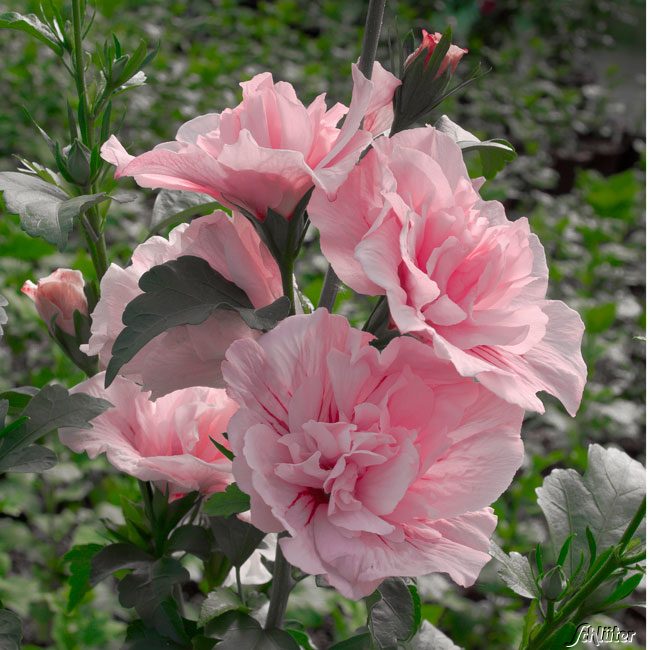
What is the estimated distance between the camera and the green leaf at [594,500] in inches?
27.2

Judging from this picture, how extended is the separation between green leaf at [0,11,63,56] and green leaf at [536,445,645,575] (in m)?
0.52

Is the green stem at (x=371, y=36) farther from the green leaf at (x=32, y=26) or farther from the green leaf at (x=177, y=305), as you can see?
the green leaf at (x=32, y=26)

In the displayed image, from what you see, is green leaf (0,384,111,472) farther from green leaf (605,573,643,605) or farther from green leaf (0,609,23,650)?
green leaf (605,573,643,605)

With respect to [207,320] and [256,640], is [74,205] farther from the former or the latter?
[256,640]

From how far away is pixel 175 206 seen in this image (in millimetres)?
669

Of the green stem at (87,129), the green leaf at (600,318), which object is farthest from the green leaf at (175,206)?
the green leaf at (600,318)

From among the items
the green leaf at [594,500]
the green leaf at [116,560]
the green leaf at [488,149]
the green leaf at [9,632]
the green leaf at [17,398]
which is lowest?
the green leaf at [116,560]

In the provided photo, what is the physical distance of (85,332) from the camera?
2.19ft

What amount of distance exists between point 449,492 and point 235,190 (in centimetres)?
21

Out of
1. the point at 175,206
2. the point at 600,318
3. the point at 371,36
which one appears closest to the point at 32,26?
the point at 175,206

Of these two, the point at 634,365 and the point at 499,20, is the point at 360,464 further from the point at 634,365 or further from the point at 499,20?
the point at 499,20

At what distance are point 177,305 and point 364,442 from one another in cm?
13

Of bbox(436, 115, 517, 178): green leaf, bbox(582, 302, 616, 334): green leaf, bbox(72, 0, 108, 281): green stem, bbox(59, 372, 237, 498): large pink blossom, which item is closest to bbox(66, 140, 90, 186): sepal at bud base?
bbox(72, 0, 108, 281): green stem

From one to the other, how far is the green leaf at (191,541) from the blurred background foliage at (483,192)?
0.46 feet
